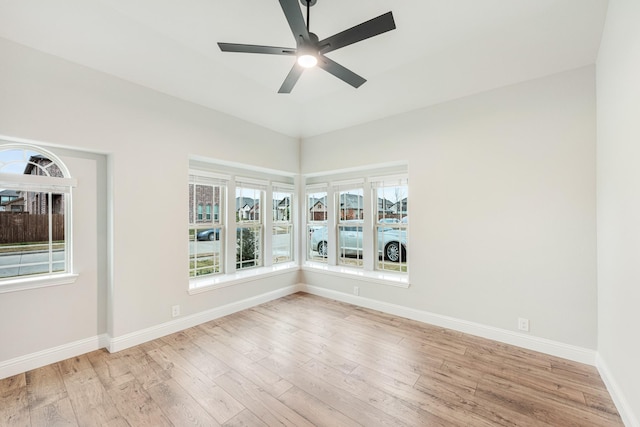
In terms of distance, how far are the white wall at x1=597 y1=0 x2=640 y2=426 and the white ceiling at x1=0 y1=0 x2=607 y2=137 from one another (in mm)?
449

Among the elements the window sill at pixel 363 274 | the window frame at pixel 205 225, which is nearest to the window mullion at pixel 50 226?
the window frame at pixel 205 225

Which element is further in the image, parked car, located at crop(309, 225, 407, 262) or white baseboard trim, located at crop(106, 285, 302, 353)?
parked car, located at crop(309, 225, 407, 262)

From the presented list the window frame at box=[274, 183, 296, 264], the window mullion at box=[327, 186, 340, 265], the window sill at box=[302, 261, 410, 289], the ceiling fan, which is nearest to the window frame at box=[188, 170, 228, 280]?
the window frame at box=[274, 183, 296, 264]

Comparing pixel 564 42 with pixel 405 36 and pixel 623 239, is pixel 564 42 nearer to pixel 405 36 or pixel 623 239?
pixel 405 36

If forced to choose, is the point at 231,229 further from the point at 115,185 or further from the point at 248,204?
the point at 115,185

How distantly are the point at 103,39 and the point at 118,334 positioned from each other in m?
2.84

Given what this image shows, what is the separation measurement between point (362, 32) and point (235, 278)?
3.42 meters

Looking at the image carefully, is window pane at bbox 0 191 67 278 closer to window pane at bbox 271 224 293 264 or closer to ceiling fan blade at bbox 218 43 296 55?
ceiling fan blade at bbox 218 43 296 55

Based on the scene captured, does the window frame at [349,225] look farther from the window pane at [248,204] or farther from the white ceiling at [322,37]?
the white ceiling at [322,37]

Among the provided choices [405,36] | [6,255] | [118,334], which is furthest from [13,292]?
[405,36]

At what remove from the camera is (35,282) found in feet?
8.14

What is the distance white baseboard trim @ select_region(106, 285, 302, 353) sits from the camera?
2.82m

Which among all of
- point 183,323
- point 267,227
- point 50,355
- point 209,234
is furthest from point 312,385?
point 267,227

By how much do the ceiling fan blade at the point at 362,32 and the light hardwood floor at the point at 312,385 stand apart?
2.68 meters
